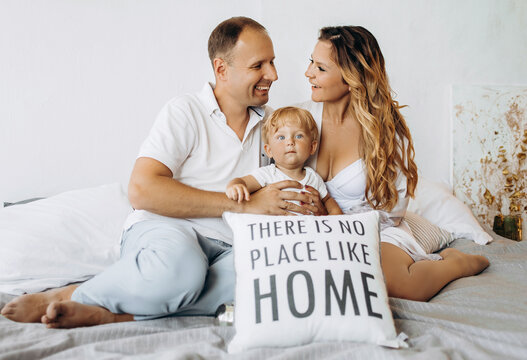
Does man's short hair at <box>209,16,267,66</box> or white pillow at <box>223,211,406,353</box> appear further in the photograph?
man's short hair at <box>209,16,267,66</box>

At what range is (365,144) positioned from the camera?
181 cm

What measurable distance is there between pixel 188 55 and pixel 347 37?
96 cm

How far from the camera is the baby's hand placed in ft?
5.03

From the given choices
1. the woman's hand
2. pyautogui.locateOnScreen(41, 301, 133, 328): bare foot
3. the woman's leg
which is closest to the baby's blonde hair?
the woman's hand

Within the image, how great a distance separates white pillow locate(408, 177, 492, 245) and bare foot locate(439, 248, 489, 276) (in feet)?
1.38

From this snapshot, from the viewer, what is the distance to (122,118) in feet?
7.69

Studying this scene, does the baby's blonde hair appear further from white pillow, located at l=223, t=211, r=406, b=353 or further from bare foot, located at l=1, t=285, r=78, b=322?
bare foot, located at l=1, t=285, r=78, b=322

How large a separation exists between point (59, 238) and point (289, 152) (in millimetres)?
A: 922

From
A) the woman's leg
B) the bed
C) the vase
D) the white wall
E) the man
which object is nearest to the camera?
the bed

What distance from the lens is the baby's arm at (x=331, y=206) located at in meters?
1.71

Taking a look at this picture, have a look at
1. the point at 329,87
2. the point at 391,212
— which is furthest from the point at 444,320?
the point at 329,87

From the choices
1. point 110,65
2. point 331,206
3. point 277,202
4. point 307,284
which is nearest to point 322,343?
point 307,284

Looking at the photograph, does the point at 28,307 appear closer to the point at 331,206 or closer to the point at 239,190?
the point at 239,190

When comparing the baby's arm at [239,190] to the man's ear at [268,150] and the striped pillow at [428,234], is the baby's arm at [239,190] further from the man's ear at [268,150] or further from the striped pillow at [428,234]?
the striped pillow at [428,234]
